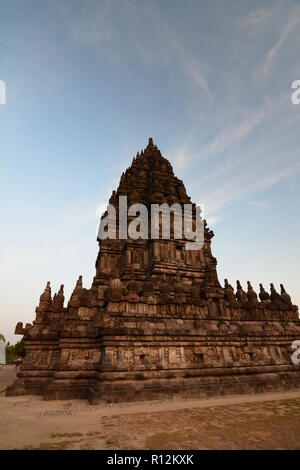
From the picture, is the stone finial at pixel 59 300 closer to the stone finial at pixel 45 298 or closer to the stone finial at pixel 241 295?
the stone finial at pixel 45 298

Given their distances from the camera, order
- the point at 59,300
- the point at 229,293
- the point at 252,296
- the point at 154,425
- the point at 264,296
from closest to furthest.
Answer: the point at 154,425 < the point at 59,300 < the point at 229,293 < the point at 252,296 < the point at 264,296

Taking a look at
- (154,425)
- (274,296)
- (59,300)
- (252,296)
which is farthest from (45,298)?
(274,296)

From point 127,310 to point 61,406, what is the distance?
4.84 m

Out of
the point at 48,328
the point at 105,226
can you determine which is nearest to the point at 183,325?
the point at 48,328

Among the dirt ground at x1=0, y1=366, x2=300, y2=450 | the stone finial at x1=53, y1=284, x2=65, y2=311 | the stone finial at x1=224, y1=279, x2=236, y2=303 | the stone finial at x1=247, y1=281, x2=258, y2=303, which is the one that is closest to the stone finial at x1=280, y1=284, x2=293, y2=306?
the stone finial at x1=247, y1=281, x2=258, y2=303

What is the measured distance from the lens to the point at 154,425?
21.7 feet

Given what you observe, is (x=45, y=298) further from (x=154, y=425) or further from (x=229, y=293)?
(x=229, y=293)

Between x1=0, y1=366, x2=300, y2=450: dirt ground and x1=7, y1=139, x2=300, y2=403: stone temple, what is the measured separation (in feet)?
4.07

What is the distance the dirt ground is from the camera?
534 cm

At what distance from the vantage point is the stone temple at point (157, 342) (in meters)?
A: 10.9

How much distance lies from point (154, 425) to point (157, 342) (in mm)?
5299

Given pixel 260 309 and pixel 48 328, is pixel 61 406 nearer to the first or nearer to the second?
pixel 48 328

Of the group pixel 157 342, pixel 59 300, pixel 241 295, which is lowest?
pixel 157 342

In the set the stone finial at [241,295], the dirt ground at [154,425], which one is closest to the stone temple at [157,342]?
the stone finial at [241,295]
